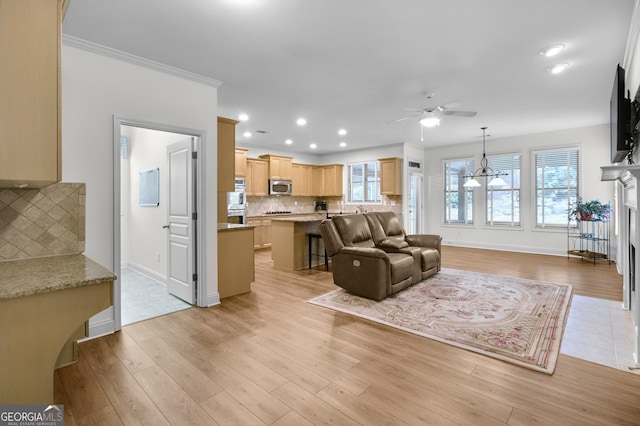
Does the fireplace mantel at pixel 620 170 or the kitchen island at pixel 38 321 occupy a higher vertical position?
the fireplace mantel at pixel 620 170

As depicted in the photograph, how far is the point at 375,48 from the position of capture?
3.06m

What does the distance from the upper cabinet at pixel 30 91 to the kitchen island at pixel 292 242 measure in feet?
14.0

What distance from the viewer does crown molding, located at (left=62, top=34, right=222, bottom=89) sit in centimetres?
280

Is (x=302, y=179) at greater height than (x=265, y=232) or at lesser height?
greater

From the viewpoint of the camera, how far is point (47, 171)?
1.50m

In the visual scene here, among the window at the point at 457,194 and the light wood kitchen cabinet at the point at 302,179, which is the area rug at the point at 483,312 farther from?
the light wood kitchen cabinet at the point at 302,179

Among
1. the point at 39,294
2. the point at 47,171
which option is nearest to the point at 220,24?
the point at 47,171

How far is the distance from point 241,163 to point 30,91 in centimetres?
596

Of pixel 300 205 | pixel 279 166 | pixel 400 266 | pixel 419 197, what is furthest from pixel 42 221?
pixel 419 197

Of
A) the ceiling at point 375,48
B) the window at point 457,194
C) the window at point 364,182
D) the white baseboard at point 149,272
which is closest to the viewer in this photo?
the ceiling at point 375,48

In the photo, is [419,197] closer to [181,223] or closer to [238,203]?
[238,203]

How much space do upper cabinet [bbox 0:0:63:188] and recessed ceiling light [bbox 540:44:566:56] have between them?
398 centimetres

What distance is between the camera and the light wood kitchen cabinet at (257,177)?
783 centimetres

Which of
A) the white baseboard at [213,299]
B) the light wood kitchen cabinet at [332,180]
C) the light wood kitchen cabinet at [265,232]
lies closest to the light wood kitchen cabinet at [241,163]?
the light wood kitchen cabinet at [265,232]
